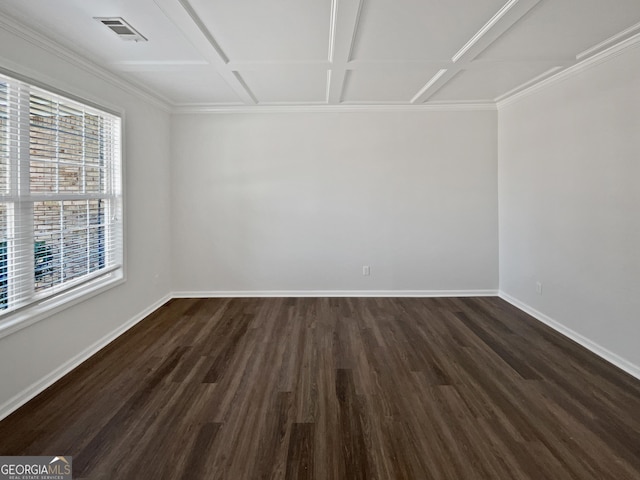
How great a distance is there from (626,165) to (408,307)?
2.59 metres

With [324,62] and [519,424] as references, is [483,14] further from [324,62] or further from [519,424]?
[519,424]

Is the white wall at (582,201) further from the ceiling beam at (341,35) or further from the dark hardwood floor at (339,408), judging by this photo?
the ceiling beam at (341,35)

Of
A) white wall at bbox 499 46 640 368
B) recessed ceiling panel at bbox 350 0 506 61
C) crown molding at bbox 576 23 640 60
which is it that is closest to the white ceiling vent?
recessed ceiling panel at bbox 350 0 506 61

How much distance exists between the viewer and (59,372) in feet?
8.80

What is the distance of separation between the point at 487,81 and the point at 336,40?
80.0 inches

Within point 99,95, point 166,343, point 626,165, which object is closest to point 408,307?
point 626,165

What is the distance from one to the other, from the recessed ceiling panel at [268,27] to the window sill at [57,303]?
2.44 metres

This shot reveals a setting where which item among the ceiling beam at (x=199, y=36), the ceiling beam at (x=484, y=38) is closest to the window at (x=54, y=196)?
the ceiling beam at (x=199, y=36)

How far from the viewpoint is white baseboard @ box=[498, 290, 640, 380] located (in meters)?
2.75

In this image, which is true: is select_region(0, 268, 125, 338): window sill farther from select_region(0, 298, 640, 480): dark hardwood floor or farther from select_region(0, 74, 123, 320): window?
select_region(0, 298, 640, 480): dark hardwood floor

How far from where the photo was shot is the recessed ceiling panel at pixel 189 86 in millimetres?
3461

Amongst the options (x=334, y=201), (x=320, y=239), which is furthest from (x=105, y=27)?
(x=320, y=239)

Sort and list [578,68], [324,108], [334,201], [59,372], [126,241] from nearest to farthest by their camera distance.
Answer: [59,372], [578,68], [126,241], [324,108], [334,201]

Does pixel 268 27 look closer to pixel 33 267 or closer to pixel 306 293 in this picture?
pixel 33 267
